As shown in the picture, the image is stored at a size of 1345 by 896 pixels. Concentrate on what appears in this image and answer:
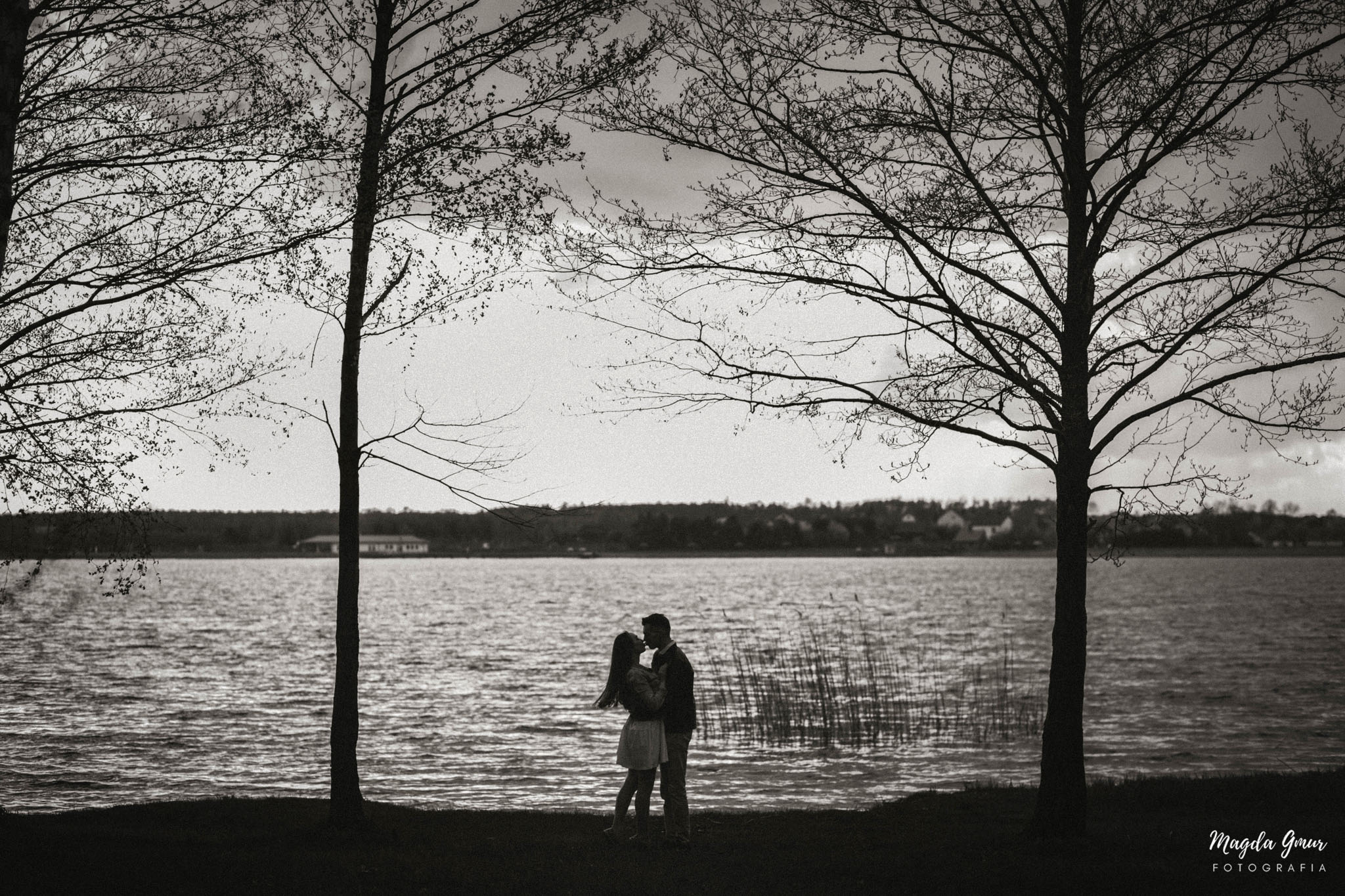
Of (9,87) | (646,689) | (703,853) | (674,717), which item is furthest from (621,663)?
(9,87)

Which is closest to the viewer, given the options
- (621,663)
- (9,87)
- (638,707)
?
(9,87)

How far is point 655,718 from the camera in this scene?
34.7 ft

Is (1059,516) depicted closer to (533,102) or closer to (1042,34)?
(1042,34)

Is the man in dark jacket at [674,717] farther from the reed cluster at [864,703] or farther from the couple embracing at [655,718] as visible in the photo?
the reed cluster at [864,703]

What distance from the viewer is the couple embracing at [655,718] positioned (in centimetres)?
1034

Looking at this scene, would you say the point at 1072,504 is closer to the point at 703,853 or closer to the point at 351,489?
the point at 703,853

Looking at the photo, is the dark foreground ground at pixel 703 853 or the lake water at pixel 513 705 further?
the lake water at pixel 513 705

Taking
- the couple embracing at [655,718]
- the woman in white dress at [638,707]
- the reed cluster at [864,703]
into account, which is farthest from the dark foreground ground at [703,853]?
the reed cluster at [864,703]

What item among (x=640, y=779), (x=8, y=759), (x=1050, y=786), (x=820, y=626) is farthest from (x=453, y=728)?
(x=820, y=626)

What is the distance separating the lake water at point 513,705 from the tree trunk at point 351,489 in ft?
6.49

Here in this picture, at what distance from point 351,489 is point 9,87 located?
452 centimetres

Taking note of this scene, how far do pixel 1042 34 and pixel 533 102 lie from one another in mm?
4965

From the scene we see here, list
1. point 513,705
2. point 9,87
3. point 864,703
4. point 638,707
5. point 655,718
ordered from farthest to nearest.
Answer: point 513,705 → point 864,703 → point 655,718 → point 638,707 → point 9,87

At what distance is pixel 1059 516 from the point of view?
10.6m
